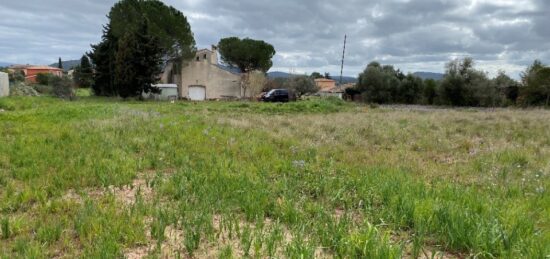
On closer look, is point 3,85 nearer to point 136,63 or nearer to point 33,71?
point 136,63

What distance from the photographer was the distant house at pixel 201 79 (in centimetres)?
4047

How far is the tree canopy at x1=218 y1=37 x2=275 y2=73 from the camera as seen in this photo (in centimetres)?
5103

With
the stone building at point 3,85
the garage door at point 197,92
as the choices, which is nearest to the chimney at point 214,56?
the garage door at point 197,92

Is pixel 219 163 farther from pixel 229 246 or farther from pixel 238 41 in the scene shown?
pixel 238 41

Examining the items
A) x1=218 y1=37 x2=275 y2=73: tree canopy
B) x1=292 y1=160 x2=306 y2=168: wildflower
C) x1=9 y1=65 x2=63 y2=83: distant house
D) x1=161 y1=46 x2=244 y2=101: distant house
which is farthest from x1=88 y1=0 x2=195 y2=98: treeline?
x1=292 y1=160 x2=306 y2=168: wildflower

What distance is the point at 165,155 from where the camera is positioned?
6.85m

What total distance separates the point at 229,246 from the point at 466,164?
5.46 m

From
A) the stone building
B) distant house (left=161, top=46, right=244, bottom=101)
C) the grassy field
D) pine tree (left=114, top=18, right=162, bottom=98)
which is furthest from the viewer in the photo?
distant house (left=161, top=46, right=244, bottom=101)

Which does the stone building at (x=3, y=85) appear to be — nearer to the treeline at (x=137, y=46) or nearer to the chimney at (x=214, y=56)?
the treeline at (x=137, y=46)

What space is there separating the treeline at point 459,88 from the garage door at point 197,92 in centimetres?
1818

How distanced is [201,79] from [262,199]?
38.1 m

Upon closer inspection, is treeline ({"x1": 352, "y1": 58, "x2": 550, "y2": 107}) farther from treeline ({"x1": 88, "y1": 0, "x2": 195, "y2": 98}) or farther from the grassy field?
the grassy field

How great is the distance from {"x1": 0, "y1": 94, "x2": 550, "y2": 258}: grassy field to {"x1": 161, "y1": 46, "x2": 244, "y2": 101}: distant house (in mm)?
32790

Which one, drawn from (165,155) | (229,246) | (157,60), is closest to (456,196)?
(229,246)
